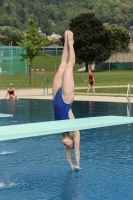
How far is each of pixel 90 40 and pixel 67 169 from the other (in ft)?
253

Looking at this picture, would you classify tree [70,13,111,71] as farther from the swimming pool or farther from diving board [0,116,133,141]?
diving board [0,116,133,141]

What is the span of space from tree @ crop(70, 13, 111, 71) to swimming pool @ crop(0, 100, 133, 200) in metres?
67.6

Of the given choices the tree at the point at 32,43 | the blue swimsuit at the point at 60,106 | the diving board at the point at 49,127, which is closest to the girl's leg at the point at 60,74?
the blue swimsuit at the point at 60,106

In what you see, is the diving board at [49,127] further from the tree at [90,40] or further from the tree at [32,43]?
the tree at [90,40]

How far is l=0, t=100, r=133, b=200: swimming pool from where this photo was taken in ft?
26.9

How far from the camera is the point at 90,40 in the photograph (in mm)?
86312

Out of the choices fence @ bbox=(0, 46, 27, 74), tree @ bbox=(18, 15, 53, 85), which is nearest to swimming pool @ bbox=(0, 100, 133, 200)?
tree @ bbox=(18, 15, 53, 85)

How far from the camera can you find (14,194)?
26.7ft

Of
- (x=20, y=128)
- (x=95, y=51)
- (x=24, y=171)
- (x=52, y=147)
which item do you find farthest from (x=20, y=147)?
(x=95, y=51)

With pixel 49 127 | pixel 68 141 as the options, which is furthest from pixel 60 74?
pixel 49 127

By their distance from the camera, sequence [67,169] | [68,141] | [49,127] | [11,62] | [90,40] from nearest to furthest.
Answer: [49,127] → [68,141] → [67,169] → [11,62] → [90,40]

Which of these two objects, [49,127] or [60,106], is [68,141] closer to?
[60,106]

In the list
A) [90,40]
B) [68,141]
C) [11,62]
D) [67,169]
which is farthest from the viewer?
[90,40]

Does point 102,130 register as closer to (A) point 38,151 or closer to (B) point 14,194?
(A) point 38,151
